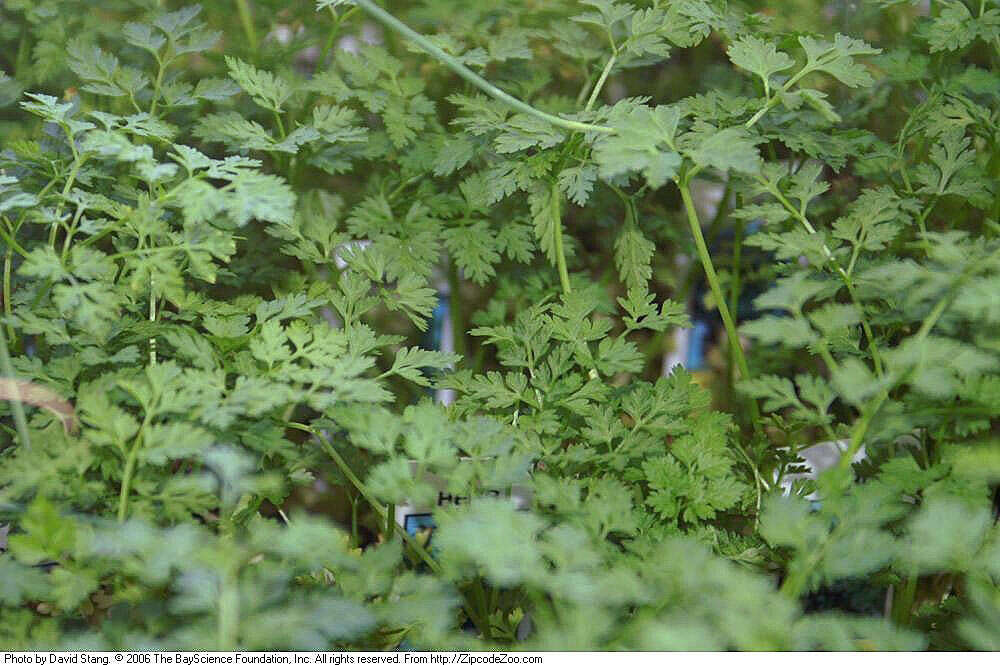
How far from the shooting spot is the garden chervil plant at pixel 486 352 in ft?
2.03

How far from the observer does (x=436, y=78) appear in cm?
122

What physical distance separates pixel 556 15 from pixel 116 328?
704mm

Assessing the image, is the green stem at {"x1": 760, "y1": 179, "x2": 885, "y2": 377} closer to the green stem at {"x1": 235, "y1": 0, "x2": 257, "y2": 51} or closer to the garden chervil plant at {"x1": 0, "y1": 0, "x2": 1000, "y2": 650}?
the garden chervil plant at {"x1": 0, "y1": 0, "x2": 1000, "y2": 650}

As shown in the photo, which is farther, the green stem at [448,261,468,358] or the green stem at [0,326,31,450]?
the green stem at [448,261,468,358]

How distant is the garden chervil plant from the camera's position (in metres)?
0.62

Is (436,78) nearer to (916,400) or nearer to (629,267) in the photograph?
(629,267)

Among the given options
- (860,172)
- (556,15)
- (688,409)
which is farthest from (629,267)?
(556,15)

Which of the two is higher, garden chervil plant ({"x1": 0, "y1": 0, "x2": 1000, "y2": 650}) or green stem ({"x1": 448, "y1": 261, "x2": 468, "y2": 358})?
garden chervil plant ({"x1": 0, "y1": 0, "x2": 1000, "y2": 650})

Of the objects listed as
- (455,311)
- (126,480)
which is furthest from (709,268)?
(126,480)

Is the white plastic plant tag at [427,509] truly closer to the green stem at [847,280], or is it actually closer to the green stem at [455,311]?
the green stem at [455,311]

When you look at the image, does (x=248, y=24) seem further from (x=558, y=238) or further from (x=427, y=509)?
(x=427, y=509)

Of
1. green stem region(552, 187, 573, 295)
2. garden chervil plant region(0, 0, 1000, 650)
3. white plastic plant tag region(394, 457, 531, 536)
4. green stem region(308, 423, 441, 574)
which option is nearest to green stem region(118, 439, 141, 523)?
garden chervil plant region(0, 0, 1000, 650)

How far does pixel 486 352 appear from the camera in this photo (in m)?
1.22

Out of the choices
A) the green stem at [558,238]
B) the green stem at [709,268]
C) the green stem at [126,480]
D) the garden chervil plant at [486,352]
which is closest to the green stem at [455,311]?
the garden chervil plant at [486,352]
